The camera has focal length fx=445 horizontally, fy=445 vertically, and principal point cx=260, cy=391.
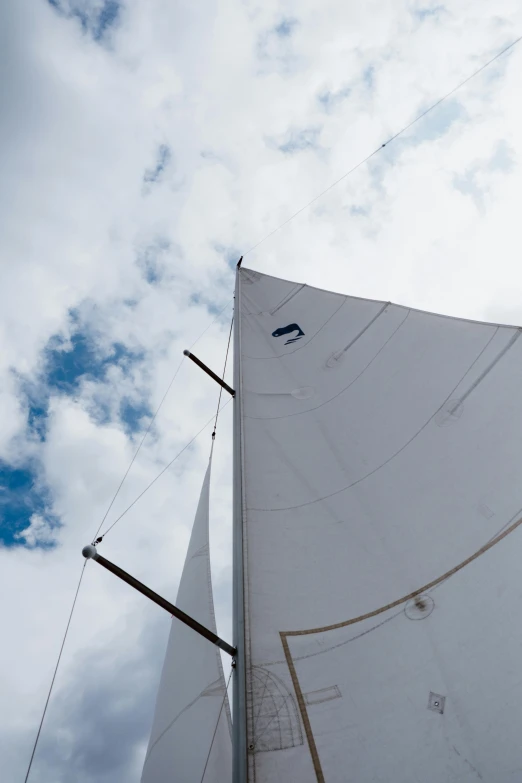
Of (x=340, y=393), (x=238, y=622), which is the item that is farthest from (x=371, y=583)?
(x=340, y=393)

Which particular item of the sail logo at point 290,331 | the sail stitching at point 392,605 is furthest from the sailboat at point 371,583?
the sail logo at point 290,331

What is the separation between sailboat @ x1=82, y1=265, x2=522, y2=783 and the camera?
2344mm

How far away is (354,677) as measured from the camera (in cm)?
268

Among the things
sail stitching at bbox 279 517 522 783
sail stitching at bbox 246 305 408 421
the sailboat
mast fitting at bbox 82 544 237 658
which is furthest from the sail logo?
mast fitting at bbox 82 544 237 658

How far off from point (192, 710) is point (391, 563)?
2085 mm

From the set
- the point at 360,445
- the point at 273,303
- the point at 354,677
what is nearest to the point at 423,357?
the point at 360,445

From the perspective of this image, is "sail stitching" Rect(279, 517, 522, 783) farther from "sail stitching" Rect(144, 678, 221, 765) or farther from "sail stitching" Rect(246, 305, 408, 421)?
"sail stitching" Rect(246, 305, 408, 421)

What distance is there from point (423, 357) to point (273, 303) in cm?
423

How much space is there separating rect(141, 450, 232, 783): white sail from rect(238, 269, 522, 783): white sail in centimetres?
97

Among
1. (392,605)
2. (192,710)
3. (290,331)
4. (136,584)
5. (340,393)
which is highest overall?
(290,331)

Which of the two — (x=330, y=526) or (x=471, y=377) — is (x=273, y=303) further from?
(x=330, y=526)

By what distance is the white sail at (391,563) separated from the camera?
7.60 ft

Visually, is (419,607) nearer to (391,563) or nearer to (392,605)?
(392,605)

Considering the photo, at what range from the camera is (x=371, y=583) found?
318 centimetres
